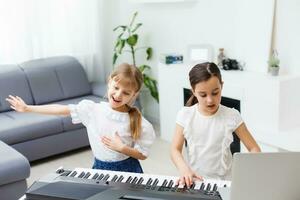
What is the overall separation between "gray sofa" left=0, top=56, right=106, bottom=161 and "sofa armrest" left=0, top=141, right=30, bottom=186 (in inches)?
26.7

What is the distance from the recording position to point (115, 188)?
1538 mm

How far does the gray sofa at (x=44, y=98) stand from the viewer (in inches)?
145

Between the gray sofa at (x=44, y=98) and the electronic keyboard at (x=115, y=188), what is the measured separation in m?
2.09

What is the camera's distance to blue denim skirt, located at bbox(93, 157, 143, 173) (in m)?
2.04

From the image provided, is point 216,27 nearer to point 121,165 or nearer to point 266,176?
point 121,165

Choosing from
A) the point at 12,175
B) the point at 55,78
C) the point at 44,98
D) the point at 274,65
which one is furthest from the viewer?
the point at 55,78

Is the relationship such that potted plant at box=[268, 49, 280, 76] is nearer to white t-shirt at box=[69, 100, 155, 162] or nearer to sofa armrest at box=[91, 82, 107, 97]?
white t-shirt at box=[69, 100, 155, 162]

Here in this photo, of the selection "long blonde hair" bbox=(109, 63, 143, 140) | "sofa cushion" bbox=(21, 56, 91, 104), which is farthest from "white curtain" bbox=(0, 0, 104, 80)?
"long blonde hair" bbox=(109, 63, 143, 140)

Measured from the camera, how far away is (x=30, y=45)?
14.9ft

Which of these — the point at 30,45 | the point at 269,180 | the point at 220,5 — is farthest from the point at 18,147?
the point at 269,180

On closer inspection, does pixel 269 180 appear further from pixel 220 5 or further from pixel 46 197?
pixel 220 5

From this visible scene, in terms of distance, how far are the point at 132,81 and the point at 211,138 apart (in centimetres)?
46

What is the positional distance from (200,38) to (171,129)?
968 millimetres

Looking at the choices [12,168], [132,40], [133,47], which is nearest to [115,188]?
[12,168]
